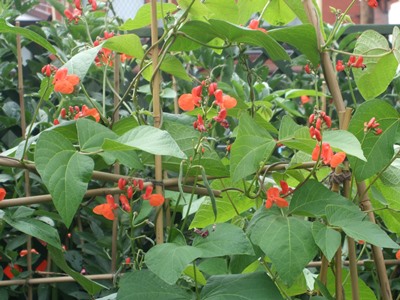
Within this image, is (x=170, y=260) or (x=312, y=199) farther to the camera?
(x=312, y=199)

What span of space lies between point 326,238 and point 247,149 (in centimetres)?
16

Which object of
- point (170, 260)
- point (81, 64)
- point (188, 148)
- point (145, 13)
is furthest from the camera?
point (145, 13)

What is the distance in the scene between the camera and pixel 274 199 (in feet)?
3.41

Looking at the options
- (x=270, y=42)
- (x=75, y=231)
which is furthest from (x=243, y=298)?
(x=75, y=231)

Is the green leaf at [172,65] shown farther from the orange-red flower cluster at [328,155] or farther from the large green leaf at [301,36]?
the orange-red flower cluster at [328,155]

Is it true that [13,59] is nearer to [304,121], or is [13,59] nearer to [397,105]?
[304,121]

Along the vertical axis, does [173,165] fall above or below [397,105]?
above

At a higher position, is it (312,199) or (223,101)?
(223,101)

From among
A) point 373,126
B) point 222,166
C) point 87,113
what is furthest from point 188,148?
point 373,126

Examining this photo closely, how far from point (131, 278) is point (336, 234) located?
26cm

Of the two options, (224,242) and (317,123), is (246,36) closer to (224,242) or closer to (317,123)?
(317,123)

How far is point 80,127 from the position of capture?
1.00 meters

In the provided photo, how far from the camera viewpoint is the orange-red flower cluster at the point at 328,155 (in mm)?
986

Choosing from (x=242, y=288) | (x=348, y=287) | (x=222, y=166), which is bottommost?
(x=348, y=287)
